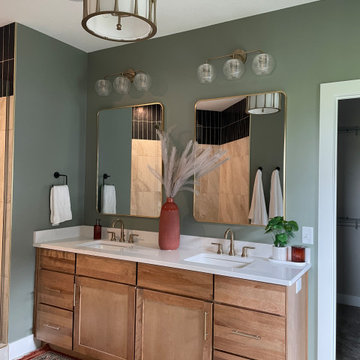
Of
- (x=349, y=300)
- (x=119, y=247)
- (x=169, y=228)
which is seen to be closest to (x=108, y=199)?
(x=119, y=247)

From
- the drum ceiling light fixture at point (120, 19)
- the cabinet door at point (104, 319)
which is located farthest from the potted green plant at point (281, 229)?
the drum ceiling light fixture at point (120, 19)

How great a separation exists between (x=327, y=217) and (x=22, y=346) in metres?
2.54

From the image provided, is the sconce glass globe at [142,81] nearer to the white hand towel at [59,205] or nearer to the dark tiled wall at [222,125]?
the dark tiled wall at [222,125]

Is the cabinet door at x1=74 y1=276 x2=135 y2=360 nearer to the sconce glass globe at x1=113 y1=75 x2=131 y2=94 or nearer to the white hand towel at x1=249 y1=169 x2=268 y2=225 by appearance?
the white hand towel at x1=249 y1=169 x2=268 y2=225

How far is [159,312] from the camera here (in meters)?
2.31

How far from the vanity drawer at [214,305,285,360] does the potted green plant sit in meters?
0.50

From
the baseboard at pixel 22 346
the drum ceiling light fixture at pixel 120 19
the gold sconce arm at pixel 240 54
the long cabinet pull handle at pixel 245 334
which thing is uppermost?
the gold sconce arm at pixel 240 54

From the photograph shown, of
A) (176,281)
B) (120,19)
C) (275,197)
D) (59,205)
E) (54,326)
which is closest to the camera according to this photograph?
(120,19)

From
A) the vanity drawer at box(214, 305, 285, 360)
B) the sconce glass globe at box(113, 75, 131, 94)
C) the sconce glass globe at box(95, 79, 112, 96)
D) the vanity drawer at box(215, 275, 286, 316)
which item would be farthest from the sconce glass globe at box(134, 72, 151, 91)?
the vanity drawer at box(214, 305, 285, 360)

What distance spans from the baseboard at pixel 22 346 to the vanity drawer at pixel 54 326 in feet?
0.29

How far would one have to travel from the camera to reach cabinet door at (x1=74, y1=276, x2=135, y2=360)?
2.43 metres

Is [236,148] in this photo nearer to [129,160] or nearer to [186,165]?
[186,165]

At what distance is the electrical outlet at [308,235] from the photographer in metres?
2.35

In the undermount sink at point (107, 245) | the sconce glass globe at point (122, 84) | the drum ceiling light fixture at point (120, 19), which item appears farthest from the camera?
the sconce glass globe at point (122, 84)
